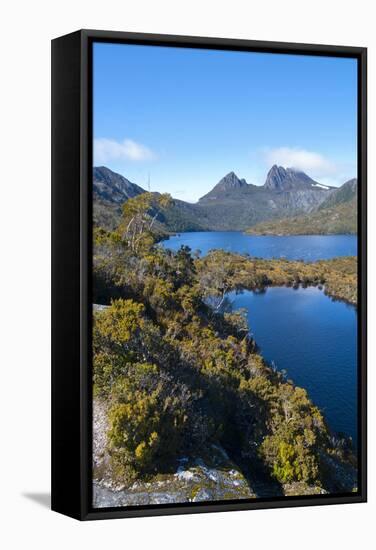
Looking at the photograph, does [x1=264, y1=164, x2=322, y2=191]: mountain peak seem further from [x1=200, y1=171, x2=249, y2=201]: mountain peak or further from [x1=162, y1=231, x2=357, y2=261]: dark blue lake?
[x1=162, y1=231, x2=357, y2=261]: dark blue lake

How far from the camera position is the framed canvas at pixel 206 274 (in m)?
14.1

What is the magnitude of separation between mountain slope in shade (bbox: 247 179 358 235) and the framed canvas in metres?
0.02

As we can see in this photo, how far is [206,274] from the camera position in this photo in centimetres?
1480

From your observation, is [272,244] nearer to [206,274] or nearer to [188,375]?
[206,274]

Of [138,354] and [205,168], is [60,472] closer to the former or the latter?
[138,354]

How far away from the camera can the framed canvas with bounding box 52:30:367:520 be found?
555 inches

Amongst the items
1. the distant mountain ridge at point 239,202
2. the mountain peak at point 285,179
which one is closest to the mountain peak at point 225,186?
the distant mountain ridge at point 239,202

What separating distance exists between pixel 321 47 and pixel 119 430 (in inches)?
178

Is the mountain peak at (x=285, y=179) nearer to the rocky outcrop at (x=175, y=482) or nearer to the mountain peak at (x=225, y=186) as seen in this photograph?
the mountain peak at (x=225, y=186)

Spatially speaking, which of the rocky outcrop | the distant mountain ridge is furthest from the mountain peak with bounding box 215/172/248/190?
the rocky outcrop

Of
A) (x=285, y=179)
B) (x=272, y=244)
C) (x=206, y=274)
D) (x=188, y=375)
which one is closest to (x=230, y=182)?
(x=285, y=179)

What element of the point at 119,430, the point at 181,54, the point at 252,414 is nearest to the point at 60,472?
the point at 119,430

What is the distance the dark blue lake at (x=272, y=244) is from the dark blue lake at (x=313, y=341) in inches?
15.1

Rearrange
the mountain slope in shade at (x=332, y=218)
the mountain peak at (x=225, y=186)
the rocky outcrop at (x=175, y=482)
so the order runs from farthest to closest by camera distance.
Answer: the mountain slope in shade at (x=332, y=218) → the mountain peak at (x=225, y=186) → the rocky outcrop at (x=175, y=482)
